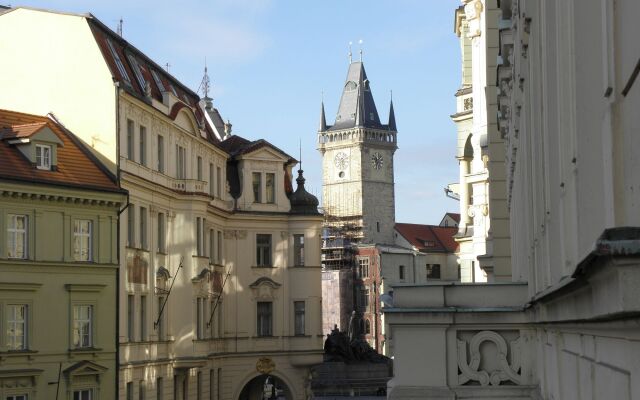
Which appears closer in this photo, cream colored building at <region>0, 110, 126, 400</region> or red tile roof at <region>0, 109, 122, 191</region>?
cream colored building at <region>0, 110, 126, 400</region>

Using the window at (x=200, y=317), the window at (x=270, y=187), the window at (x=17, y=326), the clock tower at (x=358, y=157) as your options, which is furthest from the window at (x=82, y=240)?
the clock tower at (x=358, y=157)

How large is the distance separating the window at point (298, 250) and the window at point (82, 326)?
56.0ft

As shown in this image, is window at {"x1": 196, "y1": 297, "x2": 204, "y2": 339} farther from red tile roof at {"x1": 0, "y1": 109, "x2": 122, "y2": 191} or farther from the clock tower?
the clock tower

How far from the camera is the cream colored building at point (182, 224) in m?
36.6

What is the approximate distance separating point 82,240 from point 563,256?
98.8 feet

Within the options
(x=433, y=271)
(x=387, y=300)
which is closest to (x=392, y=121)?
(x=433, y=271)

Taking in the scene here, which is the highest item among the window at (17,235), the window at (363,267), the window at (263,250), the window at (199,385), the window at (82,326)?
the window at (363,267)

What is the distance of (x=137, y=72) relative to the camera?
40562 mm

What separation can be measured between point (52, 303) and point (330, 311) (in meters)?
90.8

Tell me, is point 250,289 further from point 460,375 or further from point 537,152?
point 537,152

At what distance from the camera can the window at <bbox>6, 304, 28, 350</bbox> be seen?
3222 cm

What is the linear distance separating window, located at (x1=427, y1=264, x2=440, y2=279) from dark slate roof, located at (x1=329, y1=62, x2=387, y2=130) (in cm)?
2790

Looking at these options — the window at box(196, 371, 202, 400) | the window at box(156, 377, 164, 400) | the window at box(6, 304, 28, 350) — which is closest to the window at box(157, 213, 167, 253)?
the window at box(156, 377, 164, 400)

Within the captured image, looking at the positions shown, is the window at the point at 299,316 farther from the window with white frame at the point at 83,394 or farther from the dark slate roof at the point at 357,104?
the dark slate roof at the point at 357,104
